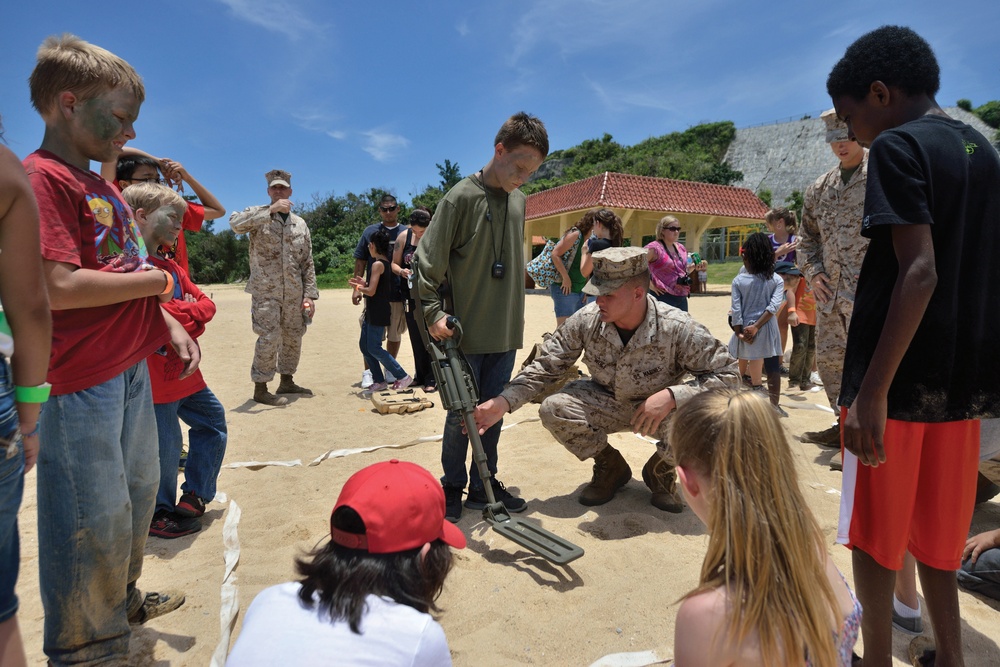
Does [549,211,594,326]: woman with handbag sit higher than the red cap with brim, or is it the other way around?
[549,211,594,326]: woman with handbag

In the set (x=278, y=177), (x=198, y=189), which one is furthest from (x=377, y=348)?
(x=198, y=189)

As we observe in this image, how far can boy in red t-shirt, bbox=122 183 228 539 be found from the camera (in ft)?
9.00

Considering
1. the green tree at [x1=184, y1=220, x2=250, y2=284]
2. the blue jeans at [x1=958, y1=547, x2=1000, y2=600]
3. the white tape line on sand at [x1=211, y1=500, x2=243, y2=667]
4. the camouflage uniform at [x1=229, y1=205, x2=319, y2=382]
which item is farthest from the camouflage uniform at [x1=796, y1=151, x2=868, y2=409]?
the green tree at [x1=184, y1=220, x2=250, y2=284]

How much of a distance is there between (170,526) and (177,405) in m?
0.63

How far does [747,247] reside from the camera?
214 inches

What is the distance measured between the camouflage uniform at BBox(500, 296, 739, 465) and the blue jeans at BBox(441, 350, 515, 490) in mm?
212

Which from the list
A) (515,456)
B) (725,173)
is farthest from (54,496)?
(725,173)

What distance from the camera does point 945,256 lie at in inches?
68.1

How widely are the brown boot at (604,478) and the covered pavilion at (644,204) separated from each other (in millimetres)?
20272

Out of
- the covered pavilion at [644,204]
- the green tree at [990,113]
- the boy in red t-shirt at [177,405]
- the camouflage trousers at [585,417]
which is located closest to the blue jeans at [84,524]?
the boy in red t-shirt at [177,405]

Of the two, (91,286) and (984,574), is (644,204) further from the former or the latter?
(91,286)

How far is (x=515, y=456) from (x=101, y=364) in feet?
9.63

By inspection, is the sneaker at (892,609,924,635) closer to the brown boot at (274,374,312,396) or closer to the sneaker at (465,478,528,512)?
the sneaker at (465,478,528,512)

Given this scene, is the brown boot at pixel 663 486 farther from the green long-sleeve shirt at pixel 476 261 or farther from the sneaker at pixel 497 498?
the green long-sleeve shirt at pixel 476 261
